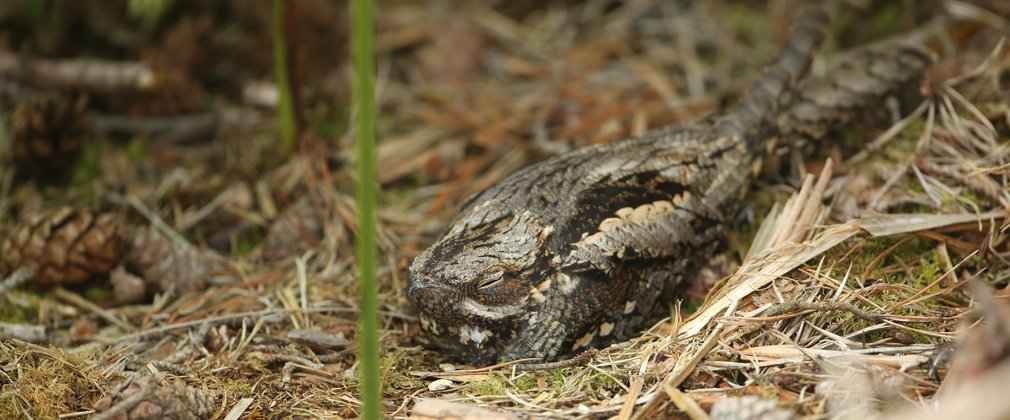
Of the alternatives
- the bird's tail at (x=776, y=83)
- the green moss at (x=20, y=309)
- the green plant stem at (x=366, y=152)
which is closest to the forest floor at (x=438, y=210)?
the green moss at (x=20, y=309)

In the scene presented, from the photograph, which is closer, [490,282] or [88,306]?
[490,282]

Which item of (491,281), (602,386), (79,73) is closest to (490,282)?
(491,281)

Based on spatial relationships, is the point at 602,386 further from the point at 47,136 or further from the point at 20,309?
the point at 47,136

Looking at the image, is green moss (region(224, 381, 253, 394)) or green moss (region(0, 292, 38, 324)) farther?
green moss (region(0, 292, 38, 324))

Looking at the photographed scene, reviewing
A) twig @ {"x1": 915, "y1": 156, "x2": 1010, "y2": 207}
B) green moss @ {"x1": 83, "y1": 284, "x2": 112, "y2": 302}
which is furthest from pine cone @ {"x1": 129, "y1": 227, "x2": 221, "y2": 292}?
twig @ {"x1": 915, "y1": 156, "x2": 1010, "y2": 207}

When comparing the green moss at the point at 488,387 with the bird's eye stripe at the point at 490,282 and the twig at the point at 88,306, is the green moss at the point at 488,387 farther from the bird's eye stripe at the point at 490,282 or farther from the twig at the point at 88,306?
the twig at the point at 88,306

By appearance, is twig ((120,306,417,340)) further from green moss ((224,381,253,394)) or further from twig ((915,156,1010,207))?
twig ((915,156,1010,207))
